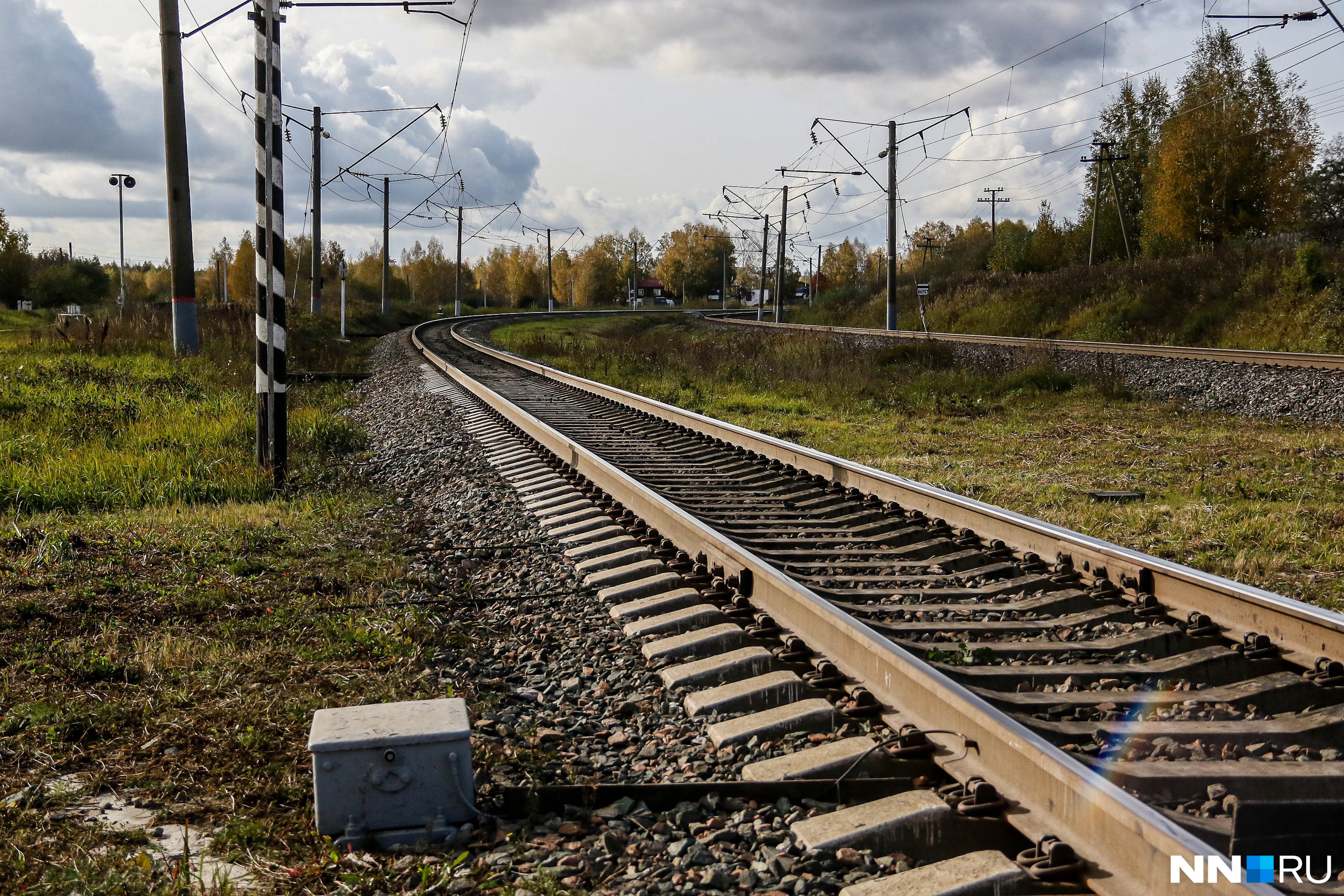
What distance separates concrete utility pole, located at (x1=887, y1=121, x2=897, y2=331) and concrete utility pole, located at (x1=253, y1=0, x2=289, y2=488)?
26.4 meters

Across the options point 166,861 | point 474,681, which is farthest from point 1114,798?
point 474,681

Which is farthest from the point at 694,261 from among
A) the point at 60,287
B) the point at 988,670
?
the point at 988,670

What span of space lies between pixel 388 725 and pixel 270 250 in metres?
6.99

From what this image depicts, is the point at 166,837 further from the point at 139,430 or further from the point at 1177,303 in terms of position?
the point at 1177,303

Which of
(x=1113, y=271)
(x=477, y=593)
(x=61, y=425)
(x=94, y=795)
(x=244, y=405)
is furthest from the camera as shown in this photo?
(x=1113, y=271)

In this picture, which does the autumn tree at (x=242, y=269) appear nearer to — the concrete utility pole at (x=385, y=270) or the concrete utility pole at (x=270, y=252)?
the concrete utility pole at (x=385, y=270)

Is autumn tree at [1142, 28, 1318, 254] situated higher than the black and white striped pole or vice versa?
autumn tree at [1142, 28, 1318, 254]

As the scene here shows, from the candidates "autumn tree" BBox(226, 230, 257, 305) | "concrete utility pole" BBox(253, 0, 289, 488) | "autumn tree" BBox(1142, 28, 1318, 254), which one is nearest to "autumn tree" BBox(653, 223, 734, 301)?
"autumn tree" BBox(226, 230, 257, 305)

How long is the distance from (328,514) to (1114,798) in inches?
251

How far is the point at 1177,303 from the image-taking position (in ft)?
97.1

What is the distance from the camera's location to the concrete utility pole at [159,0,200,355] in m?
19.5

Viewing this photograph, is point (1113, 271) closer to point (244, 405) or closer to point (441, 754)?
point (244, 405)

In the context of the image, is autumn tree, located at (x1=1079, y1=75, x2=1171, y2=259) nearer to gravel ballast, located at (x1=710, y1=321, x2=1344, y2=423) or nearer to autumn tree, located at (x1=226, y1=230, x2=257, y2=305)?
gravel ballast, located at (x1=710, y1=321, x2=1344, y2=423)

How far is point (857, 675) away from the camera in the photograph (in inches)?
151
